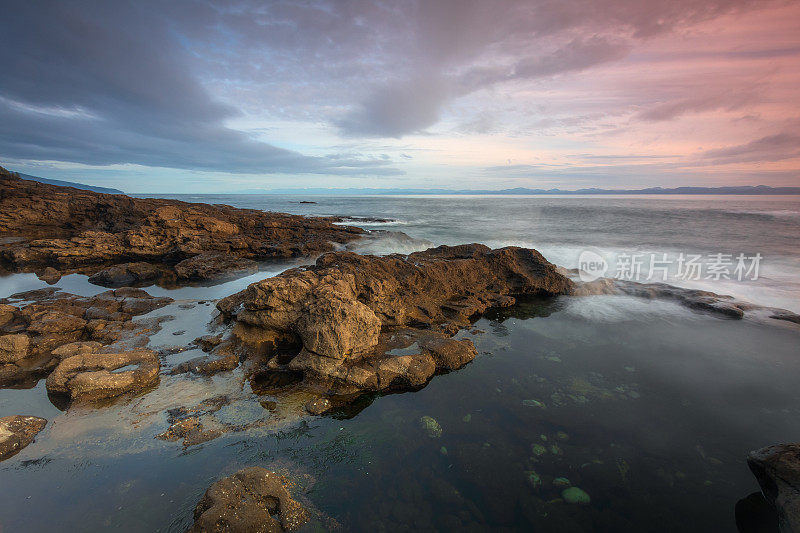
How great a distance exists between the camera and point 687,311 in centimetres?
866

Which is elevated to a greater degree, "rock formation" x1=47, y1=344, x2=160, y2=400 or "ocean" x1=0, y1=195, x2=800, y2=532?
"rock formation" x1=47, y1=344, x2=160, y2=400

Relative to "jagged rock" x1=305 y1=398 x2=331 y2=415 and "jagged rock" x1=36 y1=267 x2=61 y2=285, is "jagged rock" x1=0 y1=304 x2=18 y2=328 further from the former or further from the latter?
"jagged rock" x1=305 y1=398 x2=331 y2=415

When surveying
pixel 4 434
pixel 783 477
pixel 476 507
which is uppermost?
pixel 783 477

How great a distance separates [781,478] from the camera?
321 centimetres

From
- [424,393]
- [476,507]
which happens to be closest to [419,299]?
[424,393]

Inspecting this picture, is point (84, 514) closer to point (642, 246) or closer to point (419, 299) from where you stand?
point (419, 299)

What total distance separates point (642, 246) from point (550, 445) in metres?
22.0

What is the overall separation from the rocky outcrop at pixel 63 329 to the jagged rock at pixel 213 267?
2970mm

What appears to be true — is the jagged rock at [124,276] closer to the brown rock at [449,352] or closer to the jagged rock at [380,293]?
the jagged rock at [380,293]

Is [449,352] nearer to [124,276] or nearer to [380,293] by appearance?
[380,293]

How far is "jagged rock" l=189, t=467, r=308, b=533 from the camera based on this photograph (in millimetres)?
2744

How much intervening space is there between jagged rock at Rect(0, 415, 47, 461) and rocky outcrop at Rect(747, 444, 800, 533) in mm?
8197

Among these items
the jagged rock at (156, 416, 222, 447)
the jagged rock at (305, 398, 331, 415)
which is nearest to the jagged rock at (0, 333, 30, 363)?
the jagged rock at (156, 416, 222, 447)

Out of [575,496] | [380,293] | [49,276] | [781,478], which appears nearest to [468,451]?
[575,496]
